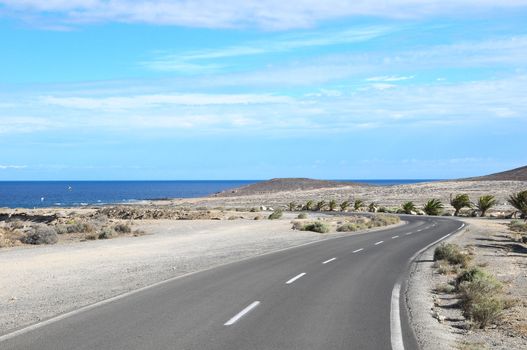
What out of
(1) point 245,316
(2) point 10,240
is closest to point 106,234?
(2) point 10,240

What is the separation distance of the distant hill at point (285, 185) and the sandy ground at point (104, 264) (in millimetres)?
117035

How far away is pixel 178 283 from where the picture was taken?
15.4 m

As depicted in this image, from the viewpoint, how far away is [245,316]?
10805mm

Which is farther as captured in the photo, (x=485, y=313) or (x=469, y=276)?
(x=469, y=276)

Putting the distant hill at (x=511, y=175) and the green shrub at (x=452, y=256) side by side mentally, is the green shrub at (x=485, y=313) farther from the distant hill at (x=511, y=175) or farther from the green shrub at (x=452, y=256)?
the distant hill at (x=511, y=175)

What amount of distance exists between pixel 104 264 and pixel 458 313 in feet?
40.8

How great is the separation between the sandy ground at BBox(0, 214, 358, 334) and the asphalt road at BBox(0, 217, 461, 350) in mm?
1054

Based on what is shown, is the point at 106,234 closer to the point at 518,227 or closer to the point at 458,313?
the point at 458,313

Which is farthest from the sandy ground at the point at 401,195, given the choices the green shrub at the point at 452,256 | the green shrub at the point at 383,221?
the green shrub at the point at 452,256

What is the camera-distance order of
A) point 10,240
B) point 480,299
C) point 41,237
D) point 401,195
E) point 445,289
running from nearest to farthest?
point 480,299, point 445,289, point 41,237, point 10,240, point 401,195

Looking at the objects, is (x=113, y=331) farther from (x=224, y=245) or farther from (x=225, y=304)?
(x=224, y=245)

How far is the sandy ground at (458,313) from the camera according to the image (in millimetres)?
9266

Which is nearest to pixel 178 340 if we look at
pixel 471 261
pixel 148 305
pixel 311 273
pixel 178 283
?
pixel 148 305

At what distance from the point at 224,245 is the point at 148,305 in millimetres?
17743
